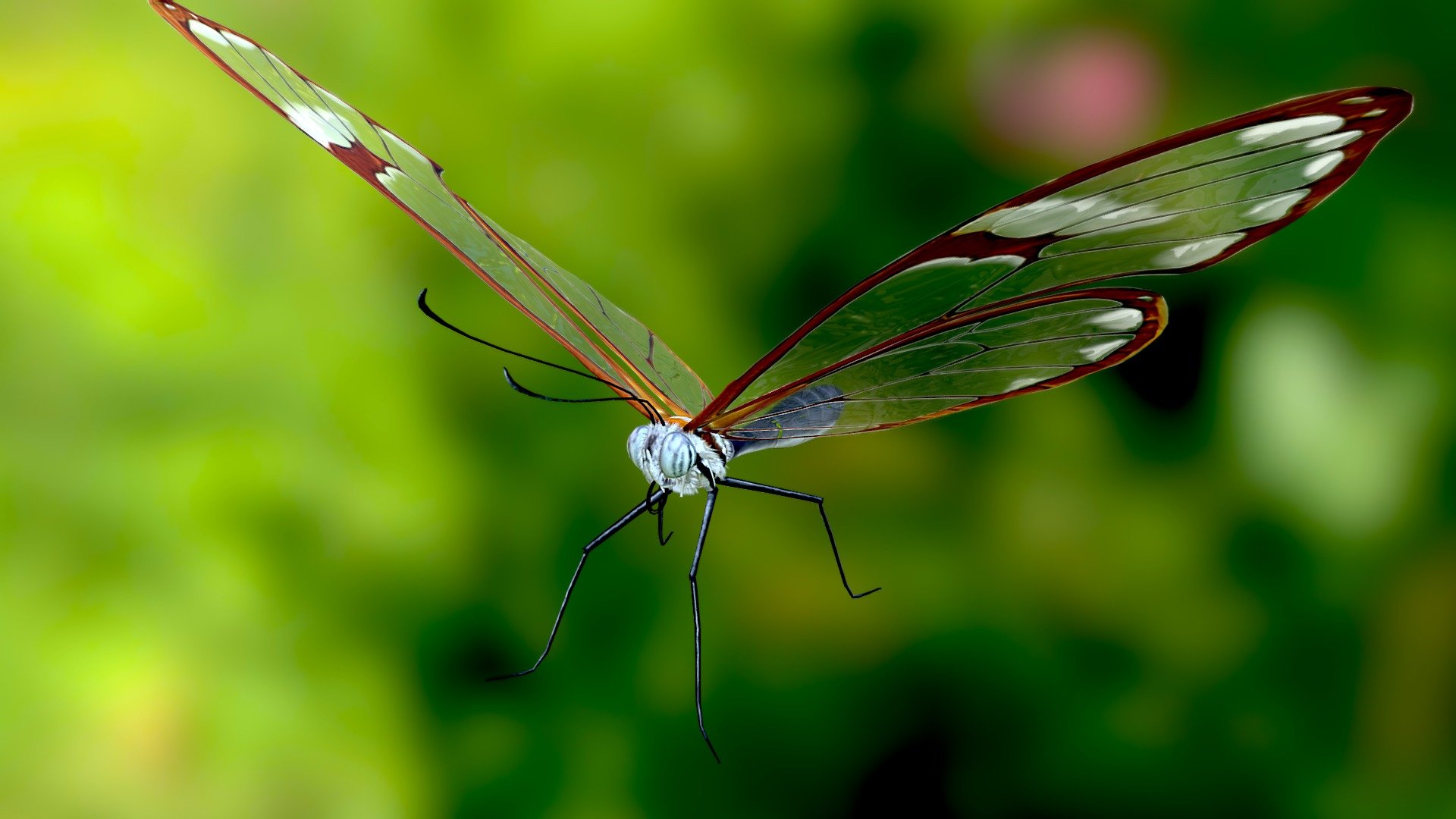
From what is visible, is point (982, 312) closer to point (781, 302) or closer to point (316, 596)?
point (781, 302)

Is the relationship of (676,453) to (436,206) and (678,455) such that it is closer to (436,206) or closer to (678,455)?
(678,455)

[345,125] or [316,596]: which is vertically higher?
[345,125]

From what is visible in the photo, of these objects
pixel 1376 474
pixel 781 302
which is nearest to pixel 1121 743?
pixel 1376 474

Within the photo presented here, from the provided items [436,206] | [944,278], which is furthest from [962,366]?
[436,206]

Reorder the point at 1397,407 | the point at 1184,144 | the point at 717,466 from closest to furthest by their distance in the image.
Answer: the point at 1184,144, the point at 717,466, the point at 1397,407

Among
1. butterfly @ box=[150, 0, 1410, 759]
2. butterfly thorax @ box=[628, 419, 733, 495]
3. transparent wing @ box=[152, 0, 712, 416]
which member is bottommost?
butterfly thorax @ box=[628, 419, 733, 495]
